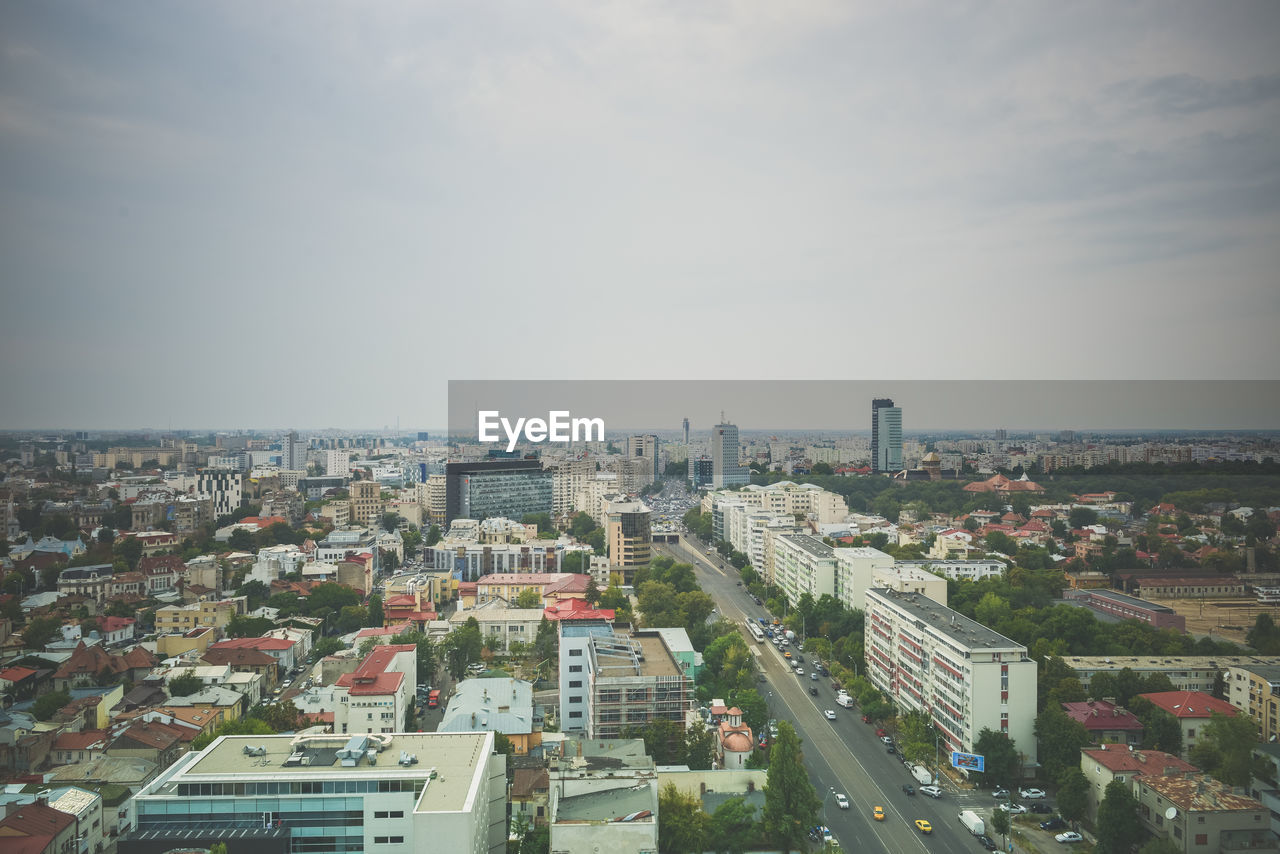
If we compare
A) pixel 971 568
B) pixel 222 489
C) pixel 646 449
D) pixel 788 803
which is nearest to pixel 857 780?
pixel 788 803

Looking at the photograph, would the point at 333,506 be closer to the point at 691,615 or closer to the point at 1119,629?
the point at 691,615

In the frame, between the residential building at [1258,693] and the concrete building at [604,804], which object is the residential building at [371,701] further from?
the residential building at [1258,693]

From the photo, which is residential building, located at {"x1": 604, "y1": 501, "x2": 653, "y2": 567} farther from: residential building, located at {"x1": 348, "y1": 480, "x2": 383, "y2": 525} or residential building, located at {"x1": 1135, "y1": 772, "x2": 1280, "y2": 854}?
residential building, located at {"x1": 1135, "y1": 772, "x2": 1280, "y2": 854}

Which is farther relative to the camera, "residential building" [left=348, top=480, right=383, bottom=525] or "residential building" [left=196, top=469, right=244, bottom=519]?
"residential building" [left=348, top=480, right=383, bottom=525]

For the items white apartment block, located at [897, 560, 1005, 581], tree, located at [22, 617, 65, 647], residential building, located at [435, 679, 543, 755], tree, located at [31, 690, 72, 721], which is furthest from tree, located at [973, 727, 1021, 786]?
tree, located at [22, 617, 65, 647]

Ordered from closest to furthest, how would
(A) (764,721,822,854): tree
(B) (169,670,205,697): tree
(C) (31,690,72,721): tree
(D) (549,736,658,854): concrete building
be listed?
(D) (549,736,658,854): concrete building, (A) (764,721,822,854): tree, (C) (31,690,72,721): tree, (B) (169,670,205,697): tree

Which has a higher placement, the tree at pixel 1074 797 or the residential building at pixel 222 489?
the residential building at pixel 222 489

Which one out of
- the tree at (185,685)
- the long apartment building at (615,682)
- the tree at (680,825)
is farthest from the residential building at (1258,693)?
the tree at (185,685)
